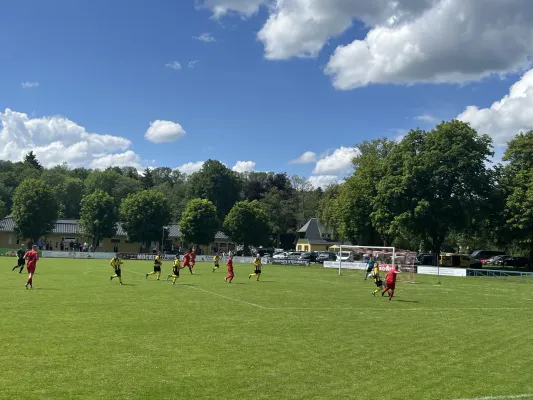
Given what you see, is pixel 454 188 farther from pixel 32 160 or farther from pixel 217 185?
pixel 32 160

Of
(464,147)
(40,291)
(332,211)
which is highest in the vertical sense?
(464,147)

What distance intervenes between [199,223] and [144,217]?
31.7 feet

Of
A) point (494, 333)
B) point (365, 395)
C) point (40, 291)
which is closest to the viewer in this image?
point (365, 395)

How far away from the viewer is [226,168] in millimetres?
116375

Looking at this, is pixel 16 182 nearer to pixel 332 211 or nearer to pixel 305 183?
pixel 305 183

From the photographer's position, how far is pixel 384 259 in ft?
169

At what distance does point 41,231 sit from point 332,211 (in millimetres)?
47967

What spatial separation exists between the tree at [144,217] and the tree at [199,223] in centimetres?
488

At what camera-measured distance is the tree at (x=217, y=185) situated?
373ft

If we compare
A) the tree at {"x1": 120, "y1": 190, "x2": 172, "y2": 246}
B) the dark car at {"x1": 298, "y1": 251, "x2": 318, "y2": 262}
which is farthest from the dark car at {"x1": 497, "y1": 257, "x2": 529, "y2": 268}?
the tree at {"x1": 120, "y1": 190, "x2": 172, "y2": 246}

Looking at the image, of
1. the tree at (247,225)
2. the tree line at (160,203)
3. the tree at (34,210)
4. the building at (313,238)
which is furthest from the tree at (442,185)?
the tree at (34,210)

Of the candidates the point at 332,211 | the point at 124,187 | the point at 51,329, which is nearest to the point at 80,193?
the point at 124,187

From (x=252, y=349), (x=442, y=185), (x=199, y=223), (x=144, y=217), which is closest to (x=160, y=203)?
(x=144, y=217)

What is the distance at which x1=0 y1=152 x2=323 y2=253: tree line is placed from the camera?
90000 millimetres
